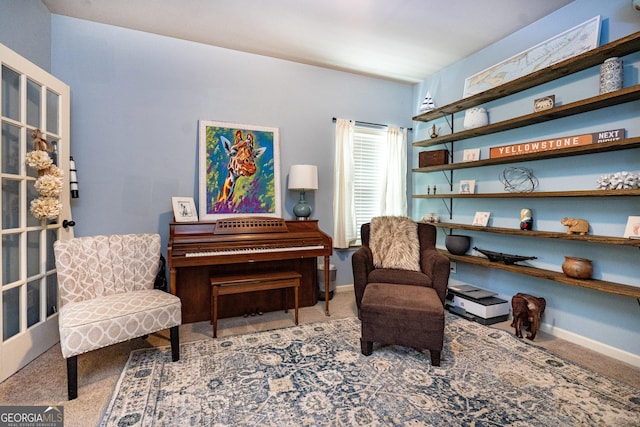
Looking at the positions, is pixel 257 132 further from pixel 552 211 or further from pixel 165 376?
pixel 552 211

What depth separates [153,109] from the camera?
302 cm

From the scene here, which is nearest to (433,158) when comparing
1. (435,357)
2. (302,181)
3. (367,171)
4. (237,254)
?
(367,171)

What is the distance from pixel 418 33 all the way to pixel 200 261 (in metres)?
2.88

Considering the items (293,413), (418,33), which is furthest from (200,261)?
(418,33)

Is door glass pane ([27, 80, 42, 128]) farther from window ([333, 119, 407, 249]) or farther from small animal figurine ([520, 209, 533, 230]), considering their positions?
small animal figurine ([520, 209, 533, 230])

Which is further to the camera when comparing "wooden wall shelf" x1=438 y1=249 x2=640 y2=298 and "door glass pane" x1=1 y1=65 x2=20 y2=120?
"wooden wall shelf" x1=438 y1=249 x2=640 y2=298

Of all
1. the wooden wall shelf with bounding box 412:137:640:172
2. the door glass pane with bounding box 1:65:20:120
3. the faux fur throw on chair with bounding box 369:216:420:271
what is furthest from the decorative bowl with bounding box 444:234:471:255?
the door glass pane with bounding box 1:65:20:120

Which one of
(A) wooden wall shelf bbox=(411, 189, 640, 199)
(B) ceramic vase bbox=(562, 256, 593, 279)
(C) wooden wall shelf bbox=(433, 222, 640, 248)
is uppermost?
(A) wooden wall shelf bbox=(411, 189, 640, 199)

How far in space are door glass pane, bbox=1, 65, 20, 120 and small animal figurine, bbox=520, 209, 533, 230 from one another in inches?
156

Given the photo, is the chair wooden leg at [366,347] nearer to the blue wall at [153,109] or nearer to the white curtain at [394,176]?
the blue wall at [153,109]

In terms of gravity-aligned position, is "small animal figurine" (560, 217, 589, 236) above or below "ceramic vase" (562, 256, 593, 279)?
above

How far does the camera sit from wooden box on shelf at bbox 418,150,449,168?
11.9 ft

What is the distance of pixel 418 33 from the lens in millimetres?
2998

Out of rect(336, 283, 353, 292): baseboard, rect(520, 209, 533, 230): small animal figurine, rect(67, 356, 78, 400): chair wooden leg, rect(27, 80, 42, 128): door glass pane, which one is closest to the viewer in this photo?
rect(67, 356, 78, 400): chair wooden leg
